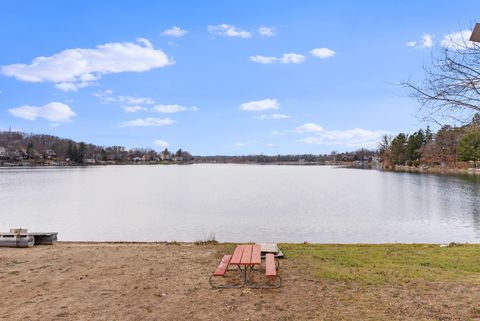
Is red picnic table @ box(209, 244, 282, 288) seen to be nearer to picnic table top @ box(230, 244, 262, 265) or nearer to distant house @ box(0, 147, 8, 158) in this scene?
picnic table top @ box(230, 244, 262, 265)

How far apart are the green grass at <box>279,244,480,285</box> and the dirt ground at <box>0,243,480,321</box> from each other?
0.34 meters

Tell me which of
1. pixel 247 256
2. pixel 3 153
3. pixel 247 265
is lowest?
pixel 247 265

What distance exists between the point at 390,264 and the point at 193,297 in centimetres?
449

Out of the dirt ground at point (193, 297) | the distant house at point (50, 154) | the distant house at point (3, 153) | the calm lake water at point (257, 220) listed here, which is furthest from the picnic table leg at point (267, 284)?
the distant house at point (50, 154)

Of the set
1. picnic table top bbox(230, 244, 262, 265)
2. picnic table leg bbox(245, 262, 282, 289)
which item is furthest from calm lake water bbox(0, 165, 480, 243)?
picnic table leg bbox(245, 262, 282, 289)

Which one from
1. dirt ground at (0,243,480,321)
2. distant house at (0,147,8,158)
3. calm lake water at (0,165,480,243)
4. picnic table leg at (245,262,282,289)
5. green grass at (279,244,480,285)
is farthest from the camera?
distant house at (0,147,8,158)

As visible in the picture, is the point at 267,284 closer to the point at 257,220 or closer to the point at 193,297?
the point at 193,297

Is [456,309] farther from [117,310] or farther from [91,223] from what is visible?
[91,223]

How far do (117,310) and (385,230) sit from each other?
1589cm

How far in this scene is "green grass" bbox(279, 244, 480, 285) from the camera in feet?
23.6

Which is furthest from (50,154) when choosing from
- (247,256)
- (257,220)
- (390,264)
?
(390,264)

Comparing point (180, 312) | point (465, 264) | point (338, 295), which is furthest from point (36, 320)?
point (465, 264)

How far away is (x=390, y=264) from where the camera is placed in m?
8.43

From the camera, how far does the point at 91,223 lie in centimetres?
2150
